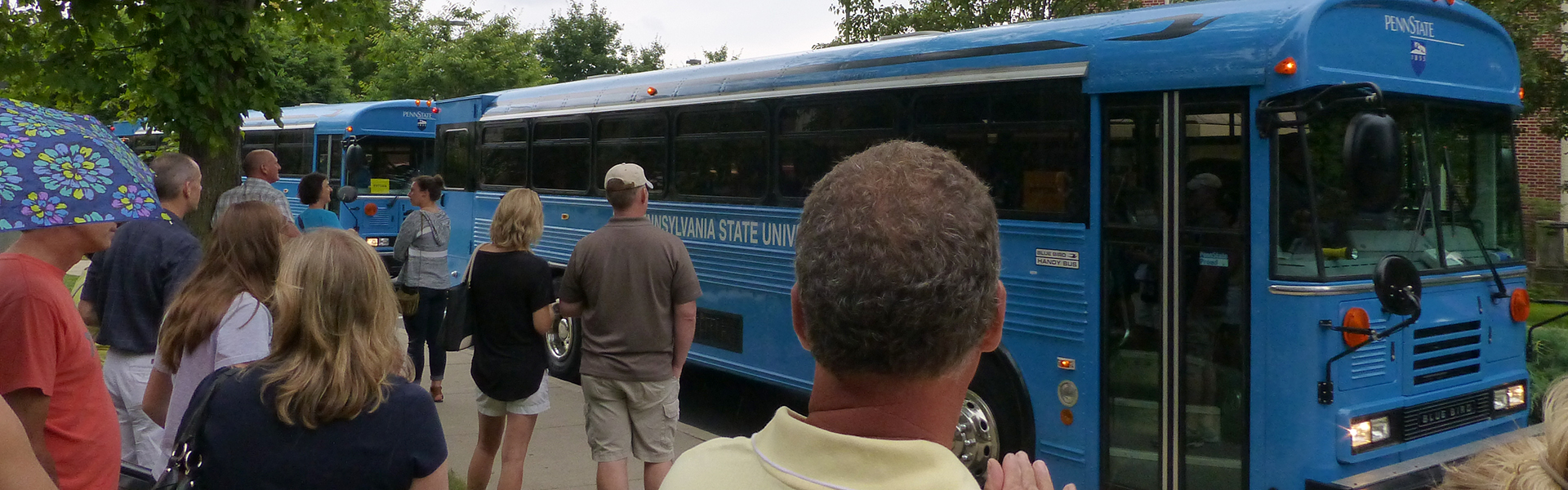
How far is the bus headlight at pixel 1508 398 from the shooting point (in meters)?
6.17

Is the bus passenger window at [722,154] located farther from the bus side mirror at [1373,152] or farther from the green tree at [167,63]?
the bus side mirror at [1373,152]

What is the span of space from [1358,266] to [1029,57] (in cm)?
205

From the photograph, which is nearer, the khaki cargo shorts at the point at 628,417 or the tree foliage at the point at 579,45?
the khaki cargo shorts at the point at 628,417

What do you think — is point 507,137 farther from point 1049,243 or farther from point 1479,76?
point 1479,76

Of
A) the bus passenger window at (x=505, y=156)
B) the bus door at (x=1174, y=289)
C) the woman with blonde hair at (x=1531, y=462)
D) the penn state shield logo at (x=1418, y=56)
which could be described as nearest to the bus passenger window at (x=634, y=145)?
the bus passenger window at (x=505, y=156)

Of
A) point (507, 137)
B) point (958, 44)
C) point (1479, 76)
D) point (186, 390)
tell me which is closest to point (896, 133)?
point (958, 44)

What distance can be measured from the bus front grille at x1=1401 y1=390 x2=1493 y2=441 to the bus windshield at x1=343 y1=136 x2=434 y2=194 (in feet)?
54.5

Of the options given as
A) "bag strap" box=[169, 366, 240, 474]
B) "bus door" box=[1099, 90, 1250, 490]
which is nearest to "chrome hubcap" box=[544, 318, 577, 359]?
"bus door" box=[1099, 90, 1250, 490]

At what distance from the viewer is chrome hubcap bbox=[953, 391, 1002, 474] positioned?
6.76 meters

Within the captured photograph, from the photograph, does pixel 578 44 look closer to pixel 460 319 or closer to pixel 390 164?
pixel 390 164

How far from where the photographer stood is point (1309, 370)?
5.44 m

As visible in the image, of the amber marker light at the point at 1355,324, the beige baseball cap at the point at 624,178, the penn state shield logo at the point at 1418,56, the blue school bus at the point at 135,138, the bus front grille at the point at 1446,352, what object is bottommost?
the bus front grille at the point at 1446,352

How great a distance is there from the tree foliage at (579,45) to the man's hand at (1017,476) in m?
35.4

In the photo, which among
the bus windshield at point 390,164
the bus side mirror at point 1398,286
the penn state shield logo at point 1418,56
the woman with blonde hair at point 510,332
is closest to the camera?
the bus side mirror at point 1398,286
